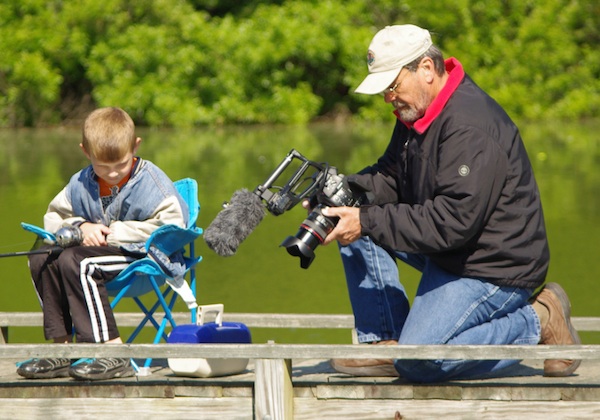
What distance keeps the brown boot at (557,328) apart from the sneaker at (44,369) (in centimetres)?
158

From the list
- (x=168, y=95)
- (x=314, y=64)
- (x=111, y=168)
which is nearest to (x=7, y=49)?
(x=168, y=95)

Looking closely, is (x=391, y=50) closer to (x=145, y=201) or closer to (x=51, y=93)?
(x=145, y=201)

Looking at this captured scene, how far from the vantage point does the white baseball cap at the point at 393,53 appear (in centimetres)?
Result: 354

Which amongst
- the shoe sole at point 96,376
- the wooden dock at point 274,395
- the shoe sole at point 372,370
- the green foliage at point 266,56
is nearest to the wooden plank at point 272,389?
the wooden dock at point 274,395

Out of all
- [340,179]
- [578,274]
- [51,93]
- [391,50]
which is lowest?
[340,179]

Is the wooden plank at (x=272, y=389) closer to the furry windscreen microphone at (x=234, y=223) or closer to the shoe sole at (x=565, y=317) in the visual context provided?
the furry windscreen microphone at (x=234, y=223)

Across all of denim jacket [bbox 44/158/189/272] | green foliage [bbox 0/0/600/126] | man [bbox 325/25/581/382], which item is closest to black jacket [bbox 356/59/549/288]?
man [bbox 325/25/581/382]

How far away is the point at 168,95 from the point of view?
19359 millimetres

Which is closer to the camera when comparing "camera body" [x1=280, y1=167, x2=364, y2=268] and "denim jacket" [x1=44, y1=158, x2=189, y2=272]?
"camera body" [x1=280, y1=167, x2=364, y2=268]

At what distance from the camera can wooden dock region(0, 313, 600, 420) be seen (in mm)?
3234

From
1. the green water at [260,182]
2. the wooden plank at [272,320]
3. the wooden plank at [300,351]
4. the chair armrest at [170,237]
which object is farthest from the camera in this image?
the green water at [260,182]

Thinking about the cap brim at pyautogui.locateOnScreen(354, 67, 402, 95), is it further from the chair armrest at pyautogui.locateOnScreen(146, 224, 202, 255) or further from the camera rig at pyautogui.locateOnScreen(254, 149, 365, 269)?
the chair armrest at pyautogui.locateOnScreen(146, 224, 202, 255)

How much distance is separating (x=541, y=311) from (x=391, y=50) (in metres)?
1.00

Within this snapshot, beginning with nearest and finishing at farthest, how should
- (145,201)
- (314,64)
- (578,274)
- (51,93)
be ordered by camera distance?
(145,201) < (578,274) < (51,93) < (314,64)
